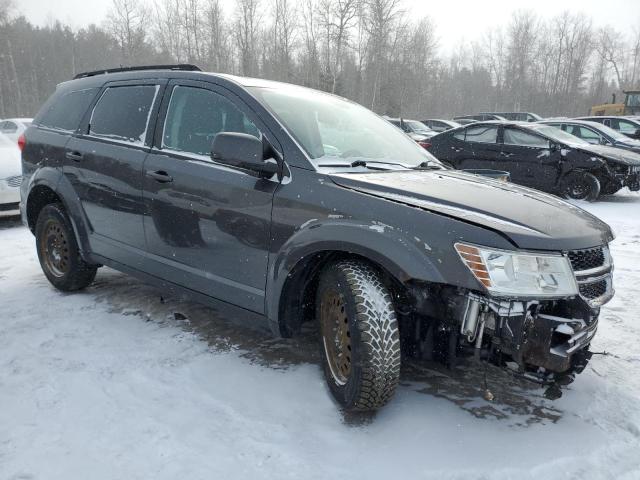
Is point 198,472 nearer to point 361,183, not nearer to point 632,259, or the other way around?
point 361,183

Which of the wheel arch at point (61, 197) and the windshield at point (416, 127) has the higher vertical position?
the windshield at point (416, 127)

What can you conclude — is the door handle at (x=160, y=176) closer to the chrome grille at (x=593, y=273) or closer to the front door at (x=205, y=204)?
the front door at (x=205, y=204)

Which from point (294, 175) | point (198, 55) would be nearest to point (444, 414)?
point (294, 175)

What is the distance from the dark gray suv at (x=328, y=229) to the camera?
6.96ft

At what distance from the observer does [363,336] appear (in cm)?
228

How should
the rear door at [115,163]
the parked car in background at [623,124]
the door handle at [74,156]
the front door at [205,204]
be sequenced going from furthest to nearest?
1. the parked car in background at [623,124]
2. the door handle at [74,156]
3. the rear door at [115,163]
4. the front door at [205,204]

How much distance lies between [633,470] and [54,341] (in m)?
3.34

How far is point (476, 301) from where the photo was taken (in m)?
2.11

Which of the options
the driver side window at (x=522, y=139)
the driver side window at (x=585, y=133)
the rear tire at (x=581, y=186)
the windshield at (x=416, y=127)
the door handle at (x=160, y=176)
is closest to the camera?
the door handle at (x=160, y=176)

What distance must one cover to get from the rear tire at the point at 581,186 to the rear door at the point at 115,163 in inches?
319

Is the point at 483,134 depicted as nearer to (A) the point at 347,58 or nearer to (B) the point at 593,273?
(B) the point at 593,273

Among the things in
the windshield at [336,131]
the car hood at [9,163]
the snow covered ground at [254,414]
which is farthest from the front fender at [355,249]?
the car hood at [9,163]

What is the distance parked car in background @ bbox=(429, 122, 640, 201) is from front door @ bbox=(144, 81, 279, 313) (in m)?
7.62

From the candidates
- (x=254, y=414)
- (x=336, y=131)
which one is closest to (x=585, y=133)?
(x=336, y=131)
